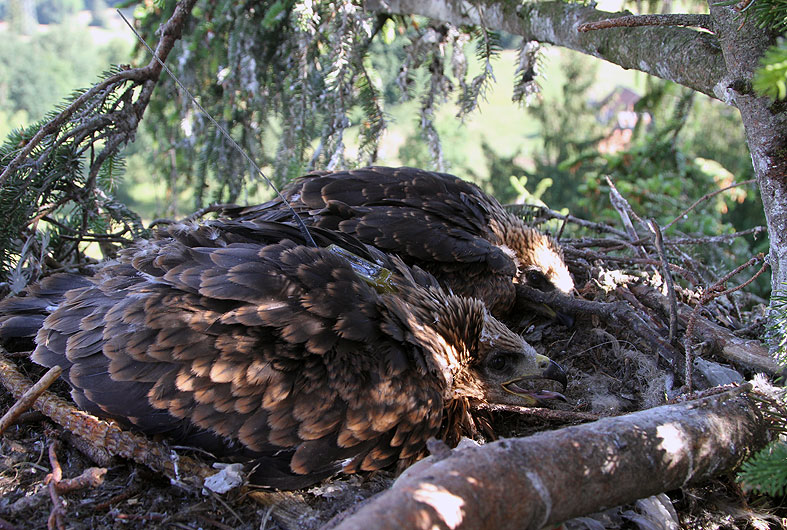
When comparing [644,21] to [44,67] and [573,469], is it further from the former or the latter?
[44,67]

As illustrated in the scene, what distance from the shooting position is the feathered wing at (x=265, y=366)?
2.38 m

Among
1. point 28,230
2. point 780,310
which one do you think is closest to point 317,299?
point 780,310

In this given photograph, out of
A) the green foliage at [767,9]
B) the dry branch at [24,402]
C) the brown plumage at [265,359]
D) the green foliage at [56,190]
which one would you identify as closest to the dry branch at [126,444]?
the brown plumage at [265,359]

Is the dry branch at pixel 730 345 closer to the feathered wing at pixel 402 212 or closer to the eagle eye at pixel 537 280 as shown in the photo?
the eagle eye at pixel 537 280

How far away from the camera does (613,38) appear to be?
2865 mm

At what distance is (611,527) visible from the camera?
→ 2102mm

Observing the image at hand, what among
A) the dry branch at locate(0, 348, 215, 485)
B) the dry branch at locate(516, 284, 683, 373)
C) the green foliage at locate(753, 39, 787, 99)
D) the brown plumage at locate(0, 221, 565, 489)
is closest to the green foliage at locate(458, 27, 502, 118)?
the dry branch at locate(516, 284, 683, 373)

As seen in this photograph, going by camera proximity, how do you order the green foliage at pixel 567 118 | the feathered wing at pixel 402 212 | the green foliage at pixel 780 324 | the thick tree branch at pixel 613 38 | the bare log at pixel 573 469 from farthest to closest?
the green foliage at pixel 567 118 → the feathered wing at pixel 402 212 → the thick tree branch at pixel 613 38 → the green foliage at pixel 780 324 → the bare log at pixel 573 469

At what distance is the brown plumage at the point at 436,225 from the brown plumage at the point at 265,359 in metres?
0.83

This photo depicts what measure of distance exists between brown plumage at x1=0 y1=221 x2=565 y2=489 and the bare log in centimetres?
67

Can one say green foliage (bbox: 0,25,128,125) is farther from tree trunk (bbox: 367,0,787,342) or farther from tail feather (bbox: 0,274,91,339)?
tree trunk (bbox: 367,0,787,342)

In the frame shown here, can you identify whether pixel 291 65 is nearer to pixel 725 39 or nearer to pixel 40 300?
pixel 40 300

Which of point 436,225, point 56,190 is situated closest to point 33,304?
point 56,190

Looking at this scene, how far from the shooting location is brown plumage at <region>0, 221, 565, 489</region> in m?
2.38
